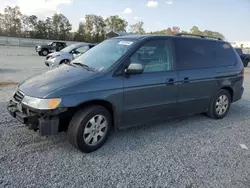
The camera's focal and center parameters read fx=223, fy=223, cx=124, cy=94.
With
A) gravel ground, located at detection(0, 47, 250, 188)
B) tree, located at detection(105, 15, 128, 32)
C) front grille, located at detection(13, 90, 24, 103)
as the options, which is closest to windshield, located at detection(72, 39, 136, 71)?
front grille, located at detection(13, 90, 24, 103)

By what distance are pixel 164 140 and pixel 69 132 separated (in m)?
1.65

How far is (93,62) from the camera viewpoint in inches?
150

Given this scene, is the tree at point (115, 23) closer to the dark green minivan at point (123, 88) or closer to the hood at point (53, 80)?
the dark green minivan at point (123, 88)

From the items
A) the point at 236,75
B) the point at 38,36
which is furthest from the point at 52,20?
the point at 236,75

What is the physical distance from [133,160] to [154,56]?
1809 millimetres

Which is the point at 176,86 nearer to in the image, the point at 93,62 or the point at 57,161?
the point at 93,62

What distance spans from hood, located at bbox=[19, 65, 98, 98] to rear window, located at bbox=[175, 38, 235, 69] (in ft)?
6.00

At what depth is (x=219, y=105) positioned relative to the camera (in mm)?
5051

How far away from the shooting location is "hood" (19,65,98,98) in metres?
3.05

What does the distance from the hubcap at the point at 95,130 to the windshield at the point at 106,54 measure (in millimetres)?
785

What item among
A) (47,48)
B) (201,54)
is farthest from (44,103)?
(47,48)

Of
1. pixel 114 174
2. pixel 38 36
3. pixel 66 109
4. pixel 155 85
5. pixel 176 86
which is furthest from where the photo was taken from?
pixel 38 36

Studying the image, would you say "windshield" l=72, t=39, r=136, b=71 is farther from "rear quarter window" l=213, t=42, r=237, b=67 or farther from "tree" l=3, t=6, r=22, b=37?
"tree" l=3, t=6, r=22, b=37

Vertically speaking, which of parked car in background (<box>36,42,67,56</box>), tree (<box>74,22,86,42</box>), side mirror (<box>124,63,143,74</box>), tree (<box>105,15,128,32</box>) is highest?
tree (<box>105,15,128,32</box>)
